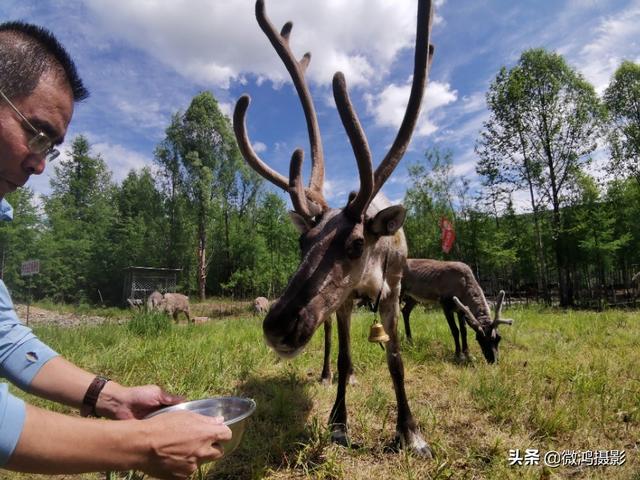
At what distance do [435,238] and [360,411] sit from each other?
2571cm

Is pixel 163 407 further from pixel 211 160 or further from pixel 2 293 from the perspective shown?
pixel 211 160

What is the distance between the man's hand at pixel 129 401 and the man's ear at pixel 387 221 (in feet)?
6.05

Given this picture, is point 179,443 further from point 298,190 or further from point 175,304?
point 175,304

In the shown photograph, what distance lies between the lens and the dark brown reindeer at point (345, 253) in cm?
234

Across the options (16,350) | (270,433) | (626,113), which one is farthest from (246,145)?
(626,113)

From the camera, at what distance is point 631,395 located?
12.2ft

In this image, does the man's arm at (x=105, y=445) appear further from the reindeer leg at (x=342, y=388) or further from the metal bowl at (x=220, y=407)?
the reindeer leg at (x=342, y=388)

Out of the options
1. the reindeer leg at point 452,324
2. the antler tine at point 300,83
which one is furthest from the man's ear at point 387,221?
the reindeer leg at point 452,324

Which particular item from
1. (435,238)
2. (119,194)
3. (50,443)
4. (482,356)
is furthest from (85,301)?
(50,443)

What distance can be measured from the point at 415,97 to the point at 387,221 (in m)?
1.02

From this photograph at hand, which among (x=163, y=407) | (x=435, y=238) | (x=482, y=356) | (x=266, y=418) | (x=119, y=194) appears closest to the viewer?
(x=163, y=407)

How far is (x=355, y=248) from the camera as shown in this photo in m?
Answer: 2.73

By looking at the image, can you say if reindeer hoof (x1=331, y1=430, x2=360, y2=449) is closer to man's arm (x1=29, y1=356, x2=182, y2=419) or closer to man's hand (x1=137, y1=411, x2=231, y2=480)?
man's arm (x1=29, y1=356, x2=182, y2=419)

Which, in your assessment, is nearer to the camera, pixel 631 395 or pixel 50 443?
pixel 50 443
